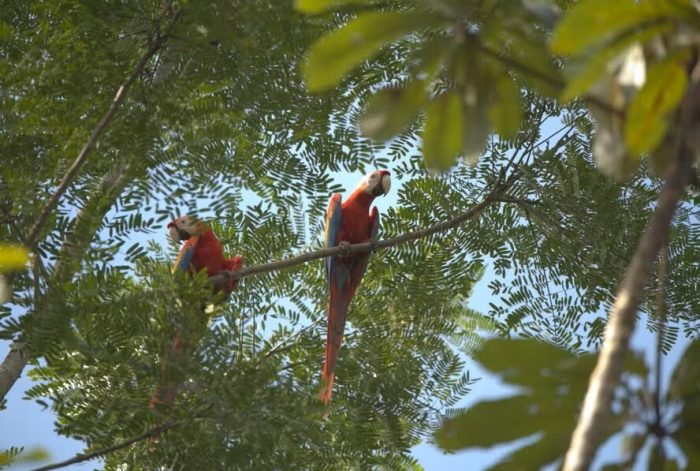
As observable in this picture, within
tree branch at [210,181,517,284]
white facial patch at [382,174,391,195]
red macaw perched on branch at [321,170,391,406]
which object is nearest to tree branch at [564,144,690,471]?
tree branch at [210,181,517,284]

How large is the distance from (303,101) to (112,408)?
4.62ft

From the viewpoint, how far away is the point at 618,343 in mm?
967

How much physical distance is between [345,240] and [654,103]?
3.26 m

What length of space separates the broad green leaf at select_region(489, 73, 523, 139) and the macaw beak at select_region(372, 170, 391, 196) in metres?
3.08

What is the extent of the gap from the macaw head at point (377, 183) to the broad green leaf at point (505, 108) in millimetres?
3077

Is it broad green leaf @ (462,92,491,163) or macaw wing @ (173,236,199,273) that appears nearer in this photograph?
broad green leaf @ (462,92,491,163)

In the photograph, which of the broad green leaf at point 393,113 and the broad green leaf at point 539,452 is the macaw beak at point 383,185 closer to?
the broad green leaf at point 393,113

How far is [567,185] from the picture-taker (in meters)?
3.72

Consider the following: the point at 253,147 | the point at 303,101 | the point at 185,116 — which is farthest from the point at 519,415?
the point at 253,147

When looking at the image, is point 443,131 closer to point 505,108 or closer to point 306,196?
point 505,108

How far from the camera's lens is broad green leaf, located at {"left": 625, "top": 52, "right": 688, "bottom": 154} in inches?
42.6

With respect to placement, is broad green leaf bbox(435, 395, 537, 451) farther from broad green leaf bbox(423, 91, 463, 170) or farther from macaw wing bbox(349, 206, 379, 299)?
macaw wing bbox(349, 206, 379, 299)

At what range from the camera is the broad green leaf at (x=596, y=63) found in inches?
40.9

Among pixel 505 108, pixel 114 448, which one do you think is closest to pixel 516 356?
pixel 505 108
